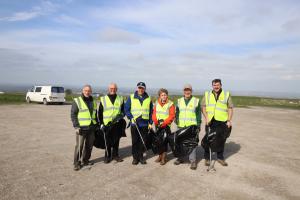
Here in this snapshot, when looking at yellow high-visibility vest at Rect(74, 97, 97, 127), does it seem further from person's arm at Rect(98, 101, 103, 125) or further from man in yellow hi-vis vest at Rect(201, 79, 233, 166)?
man in yellow hi-vis vest at Rect(201, 79, 233, 166)

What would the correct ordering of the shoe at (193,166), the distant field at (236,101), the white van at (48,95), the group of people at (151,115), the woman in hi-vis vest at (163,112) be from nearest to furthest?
the shoe at (193,166) < the group of people at (151,115) < the woman in hi-vis vest at (163,112) < the white van at (48,95) < the distant field at (236,101)

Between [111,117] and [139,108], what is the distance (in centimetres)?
71

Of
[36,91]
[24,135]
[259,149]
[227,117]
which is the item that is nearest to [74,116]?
[227,117]

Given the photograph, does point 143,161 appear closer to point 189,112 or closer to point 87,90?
point 189,112

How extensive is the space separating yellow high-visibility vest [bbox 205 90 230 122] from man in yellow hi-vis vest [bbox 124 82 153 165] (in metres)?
1.49

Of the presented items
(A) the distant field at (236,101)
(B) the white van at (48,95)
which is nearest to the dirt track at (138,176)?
(B) the white van at (48,95)

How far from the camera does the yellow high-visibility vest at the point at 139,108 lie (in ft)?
22.8

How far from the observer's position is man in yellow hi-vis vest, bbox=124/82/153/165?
22.8ft

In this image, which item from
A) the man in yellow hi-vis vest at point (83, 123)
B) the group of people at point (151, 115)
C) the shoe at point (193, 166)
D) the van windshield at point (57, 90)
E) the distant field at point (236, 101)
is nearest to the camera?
the man in yellow hi-vis vest at point (83, 123)

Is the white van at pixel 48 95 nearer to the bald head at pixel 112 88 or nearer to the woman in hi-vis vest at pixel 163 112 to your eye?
the bald head at pixel 112 88

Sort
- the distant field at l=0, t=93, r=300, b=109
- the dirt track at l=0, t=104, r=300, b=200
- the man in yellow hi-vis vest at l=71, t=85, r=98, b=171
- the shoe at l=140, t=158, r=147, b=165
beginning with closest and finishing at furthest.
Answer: the dirt track at l=0, t=104, r=300, b=200 → the man in yellow hi-vis vest at l=71, t=85, r=98, b=171 → the shoe at l=140, t=158, r=147, b=165 → the distant field at l=0, t=93, r=300, b=109

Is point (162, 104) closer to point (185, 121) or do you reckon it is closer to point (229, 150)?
point (185, 121)

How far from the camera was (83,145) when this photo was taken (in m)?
6.59

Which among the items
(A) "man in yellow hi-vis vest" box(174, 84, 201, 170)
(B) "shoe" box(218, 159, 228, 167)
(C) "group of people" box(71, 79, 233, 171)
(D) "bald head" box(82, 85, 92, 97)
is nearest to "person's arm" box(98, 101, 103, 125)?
(C) "group of people" box(71, 79, 233, 171)
